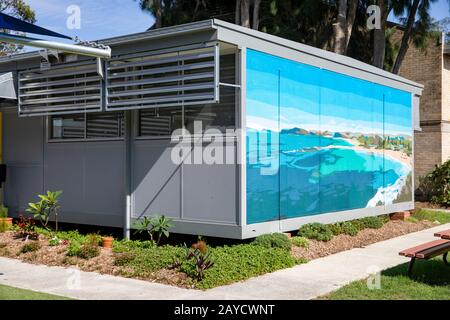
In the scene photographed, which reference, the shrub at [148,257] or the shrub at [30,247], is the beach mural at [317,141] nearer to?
the shrub at [148,257]

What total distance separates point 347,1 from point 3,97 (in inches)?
481

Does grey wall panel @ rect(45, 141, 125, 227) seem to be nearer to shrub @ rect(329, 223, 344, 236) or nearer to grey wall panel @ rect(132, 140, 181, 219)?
grey wall panel @ rect(132, 140, 181, 219)

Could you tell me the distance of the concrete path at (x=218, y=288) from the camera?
23.9 feet

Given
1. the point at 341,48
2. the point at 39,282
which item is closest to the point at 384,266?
the point at 39,282

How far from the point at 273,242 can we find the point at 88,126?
15.2 ft

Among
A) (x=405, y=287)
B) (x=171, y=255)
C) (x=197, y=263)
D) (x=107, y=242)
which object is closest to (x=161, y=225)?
(x=171, y=255)

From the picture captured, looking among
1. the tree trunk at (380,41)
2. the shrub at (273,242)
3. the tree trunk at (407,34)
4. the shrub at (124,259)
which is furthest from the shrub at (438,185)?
the shrub at (124,259)

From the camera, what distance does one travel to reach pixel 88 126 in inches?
456

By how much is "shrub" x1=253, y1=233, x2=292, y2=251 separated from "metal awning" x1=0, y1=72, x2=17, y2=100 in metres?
5.97

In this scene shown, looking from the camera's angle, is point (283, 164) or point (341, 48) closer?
point (283, 164)

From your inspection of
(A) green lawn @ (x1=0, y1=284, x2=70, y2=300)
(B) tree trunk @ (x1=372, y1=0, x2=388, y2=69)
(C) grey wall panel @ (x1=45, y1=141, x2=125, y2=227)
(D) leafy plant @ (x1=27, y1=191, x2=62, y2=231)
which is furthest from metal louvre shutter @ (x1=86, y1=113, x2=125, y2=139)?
(B) tree trunk @ (x1=372, y1=0, x2=388, y2=69)

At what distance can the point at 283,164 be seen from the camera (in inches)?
408

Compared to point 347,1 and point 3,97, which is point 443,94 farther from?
point 3,97

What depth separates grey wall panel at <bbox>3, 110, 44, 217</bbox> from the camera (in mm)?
12313
